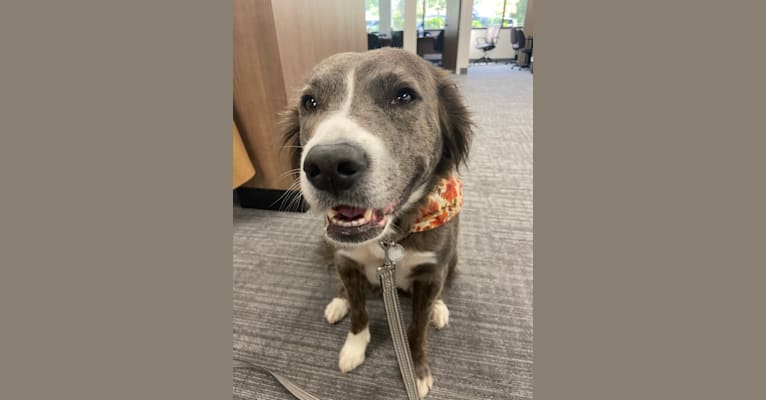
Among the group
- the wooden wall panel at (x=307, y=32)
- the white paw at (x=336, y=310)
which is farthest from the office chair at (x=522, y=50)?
the white paw at (x=336, y=310)

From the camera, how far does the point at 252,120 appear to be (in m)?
2.50

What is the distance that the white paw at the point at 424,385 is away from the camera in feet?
4.35

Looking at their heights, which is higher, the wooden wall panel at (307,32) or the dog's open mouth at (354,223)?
the wooden wall panel at (307,32)

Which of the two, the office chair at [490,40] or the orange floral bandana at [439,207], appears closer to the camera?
the orange floral bandana at [439,207]

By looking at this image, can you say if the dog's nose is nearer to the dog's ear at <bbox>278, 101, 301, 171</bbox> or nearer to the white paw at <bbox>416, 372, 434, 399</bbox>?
the dog's ear at <bbox>278, 101, 301, 171</bbox>

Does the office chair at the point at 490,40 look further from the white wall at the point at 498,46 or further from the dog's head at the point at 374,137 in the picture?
the dog's head at the point at 374,137

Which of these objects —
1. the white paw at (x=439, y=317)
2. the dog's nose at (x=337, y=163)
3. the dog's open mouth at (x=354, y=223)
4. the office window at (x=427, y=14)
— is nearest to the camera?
the dog's nose at (x=337, y=163)

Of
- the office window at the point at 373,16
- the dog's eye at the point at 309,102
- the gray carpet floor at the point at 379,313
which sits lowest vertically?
the gray carpet floor at the point at 379,313

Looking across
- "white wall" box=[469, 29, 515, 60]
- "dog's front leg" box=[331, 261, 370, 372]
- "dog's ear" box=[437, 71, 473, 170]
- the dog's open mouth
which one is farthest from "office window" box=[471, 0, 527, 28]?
the dog's open mouth

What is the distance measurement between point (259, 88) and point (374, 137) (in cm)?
171

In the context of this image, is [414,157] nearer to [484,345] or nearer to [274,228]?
[484,345]

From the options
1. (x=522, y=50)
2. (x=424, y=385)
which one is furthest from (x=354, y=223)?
(x=522, y=50)

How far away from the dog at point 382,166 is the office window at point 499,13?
48.5 ft

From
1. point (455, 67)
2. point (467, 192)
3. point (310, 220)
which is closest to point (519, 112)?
point (467, 192)
